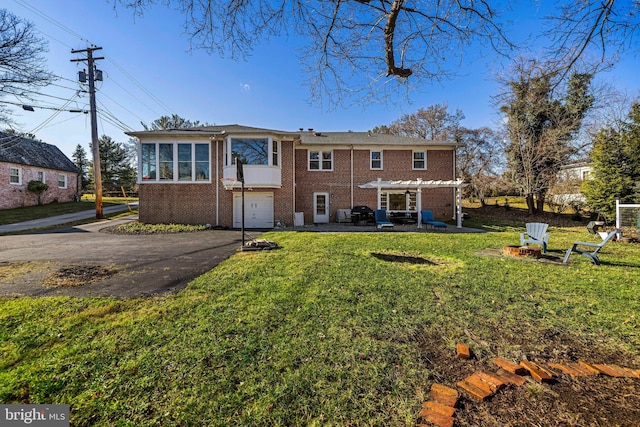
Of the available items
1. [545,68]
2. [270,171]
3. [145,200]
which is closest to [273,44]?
[545,68]

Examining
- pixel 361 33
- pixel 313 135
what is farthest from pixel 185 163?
pixel 361 33

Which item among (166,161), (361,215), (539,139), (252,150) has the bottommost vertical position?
(361,215)

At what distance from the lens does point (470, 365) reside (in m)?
2.58

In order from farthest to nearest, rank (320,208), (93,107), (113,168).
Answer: (113,168) → (320,208) → (93,107)

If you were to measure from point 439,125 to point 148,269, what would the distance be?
29.8 meters

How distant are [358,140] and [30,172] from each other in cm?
2788

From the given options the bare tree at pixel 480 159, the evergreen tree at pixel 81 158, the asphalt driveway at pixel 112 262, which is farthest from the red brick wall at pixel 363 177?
the evergreen tree at pixel 81 158

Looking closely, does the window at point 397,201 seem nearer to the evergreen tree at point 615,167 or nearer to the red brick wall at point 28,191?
the evergreen tree at point 615,167

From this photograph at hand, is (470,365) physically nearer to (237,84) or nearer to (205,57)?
(205,57)

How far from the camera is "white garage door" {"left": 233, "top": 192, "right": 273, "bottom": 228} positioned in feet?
52.1

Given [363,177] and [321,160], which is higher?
[321,160]

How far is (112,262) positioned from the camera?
22.1 ft

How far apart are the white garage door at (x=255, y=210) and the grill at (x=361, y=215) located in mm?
4860

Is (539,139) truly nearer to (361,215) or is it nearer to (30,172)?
(361,215)
